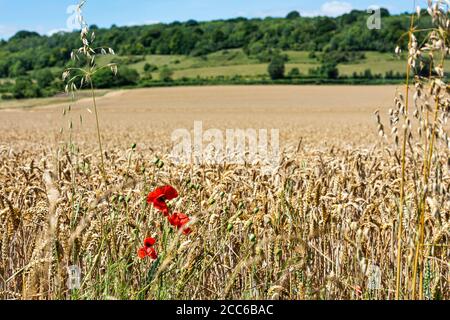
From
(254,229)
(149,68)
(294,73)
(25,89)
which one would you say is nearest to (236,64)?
(294,73)

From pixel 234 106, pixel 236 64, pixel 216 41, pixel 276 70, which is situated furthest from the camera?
pixel 216 41

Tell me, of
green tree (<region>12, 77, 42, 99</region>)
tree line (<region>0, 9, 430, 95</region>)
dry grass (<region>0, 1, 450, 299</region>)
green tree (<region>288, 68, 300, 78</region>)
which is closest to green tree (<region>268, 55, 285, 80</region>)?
tree line (<region>0, 9, 430, 95</region>)

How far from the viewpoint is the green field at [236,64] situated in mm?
86312

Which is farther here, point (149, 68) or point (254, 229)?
point (149, 68)

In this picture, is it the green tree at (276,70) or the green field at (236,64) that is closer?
the green field at (236,64)

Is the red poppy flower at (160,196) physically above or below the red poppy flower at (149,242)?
above

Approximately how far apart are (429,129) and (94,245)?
2.39 metres

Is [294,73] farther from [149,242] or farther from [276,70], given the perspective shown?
[149,242]

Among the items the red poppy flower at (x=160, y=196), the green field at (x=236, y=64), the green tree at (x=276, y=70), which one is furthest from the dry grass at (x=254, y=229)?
the green tree at (x=276, y=70)

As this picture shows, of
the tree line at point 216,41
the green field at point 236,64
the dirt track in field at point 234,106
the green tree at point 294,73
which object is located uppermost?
the tree line at point 216,41

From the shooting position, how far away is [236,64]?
9806cm

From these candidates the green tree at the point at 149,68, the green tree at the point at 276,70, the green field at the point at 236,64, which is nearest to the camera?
the green field at the point at 236,64

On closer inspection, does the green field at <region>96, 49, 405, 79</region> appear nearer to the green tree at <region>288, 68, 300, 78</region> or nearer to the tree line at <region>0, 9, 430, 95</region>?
the green tree at <region>288, 68, 300, 78</region>

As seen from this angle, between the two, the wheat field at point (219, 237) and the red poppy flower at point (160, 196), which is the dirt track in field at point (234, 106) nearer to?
the wheat field at point (219, 237)
